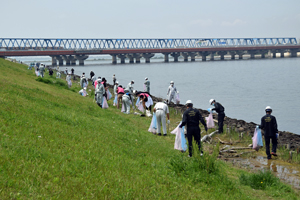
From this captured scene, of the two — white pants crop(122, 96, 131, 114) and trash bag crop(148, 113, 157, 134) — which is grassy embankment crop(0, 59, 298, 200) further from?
white pants crop(122, 96, 131, 114)

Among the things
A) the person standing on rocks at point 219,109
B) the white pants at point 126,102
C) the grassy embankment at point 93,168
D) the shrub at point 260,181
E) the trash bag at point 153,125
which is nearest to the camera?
the grassy embankment at point 93,168

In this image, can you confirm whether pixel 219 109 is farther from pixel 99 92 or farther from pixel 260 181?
pixel 99 92

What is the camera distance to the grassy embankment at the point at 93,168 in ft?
21.2

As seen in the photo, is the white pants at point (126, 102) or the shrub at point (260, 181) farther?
the white pants at point (126, 102)

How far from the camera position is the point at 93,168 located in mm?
7566

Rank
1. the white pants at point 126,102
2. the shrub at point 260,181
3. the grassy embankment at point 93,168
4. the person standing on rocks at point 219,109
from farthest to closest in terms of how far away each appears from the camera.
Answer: the white pants at point 126,102, the person standing on rocks at point 219,109, the shrub at point 260,181, the grassy embankment at point 93,168

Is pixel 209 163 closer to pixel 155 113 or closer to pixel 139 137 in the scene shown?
pixel 139 137

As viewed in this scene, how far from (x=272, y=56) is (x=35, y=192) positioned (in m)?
188

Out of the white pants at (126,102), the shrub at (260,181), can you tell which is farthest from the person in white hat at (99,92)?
the shrub at (260,181)

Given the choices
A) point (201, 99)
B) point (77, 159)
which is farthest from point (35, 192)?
point (201, 99)

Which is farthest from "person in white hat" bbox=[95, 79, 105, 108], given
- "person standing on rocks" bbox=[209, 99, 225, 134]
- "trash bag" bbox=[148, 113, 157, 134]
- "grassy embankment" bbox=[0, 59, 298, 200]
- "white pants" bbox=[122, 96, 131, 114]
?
"grassy embankment" bbox=[0, 59, 298, 200]

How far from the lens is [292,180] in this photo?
429 inches

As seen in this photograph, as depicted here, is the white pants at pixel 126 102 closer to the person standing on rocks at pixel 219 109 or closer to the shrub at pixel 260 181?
the person standing on rocks at pixel 219 109

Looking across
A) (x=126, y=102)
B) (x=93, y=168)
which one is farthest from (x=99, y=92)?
(x=93, y=168)
